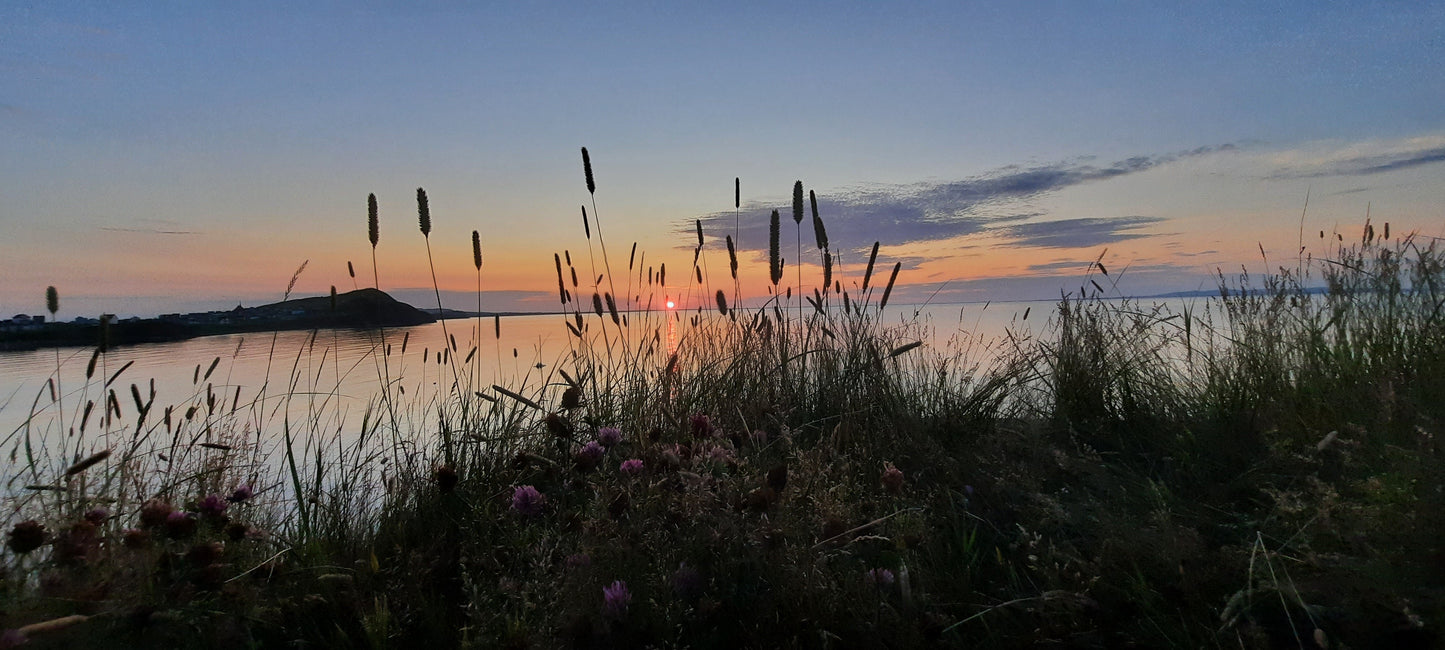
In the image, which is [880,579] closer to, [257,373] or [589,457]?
[589,457]

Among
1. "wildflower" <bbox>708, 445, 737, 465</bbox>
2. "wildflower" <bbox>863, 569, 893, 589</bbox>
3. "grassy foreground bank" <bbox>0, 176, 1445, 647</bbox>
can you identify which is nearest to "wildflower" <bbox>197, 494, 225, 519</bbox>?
"grassy foreground bank" <bbox>0, 176, 1445, 647</bbox>

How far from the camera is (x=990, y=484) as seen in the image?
2262mm

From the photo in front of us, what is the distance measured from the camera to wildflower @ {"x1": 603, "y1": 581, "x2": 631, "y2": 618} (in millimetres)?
1380

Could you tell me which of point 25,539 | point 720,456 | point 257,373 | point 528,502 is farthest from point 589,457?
point 257,373

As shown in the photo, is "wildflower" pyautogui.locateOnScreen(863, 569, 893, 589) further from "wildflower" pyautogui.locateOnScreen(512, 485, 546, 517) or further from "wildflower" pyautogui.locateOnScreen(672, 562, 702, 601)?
"wildflower" pyautogui.locateOnScreen(512, 485, 546, 517)

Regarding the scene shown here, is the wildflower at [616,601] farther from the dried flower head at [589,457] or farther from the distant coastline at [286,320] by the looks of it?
the distant coastline at [286,320]

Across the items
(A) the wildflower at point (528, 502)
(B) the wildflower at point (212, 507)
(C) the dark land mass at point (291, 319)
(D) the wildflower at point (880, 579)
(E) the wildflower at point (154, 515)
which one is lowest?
(D) the wildflower at point (880, 579)

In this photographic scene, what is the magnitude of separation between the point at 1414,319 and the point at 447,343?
4384 mm

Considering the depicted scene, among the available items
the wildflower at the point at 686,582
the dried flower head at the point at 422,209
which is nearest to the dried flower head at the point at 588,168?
the dried flower head at the point at 422,209

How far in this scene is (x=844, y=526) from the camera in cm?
170

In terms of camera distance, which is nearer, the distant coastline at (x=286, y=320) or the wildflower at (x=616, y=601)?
the wildflower at (x=616, y=601)

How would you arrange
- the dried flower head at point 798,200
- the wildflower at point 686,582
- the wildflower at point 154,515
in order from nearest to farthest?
the wildflower at point 686,582
the wildflower at point 154,515
the dried flower head at point 798,200

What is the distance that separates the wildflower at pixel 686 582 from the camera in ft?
4.86

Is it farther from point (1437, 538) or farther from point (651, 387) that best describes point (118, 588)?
point (1437, 538)
